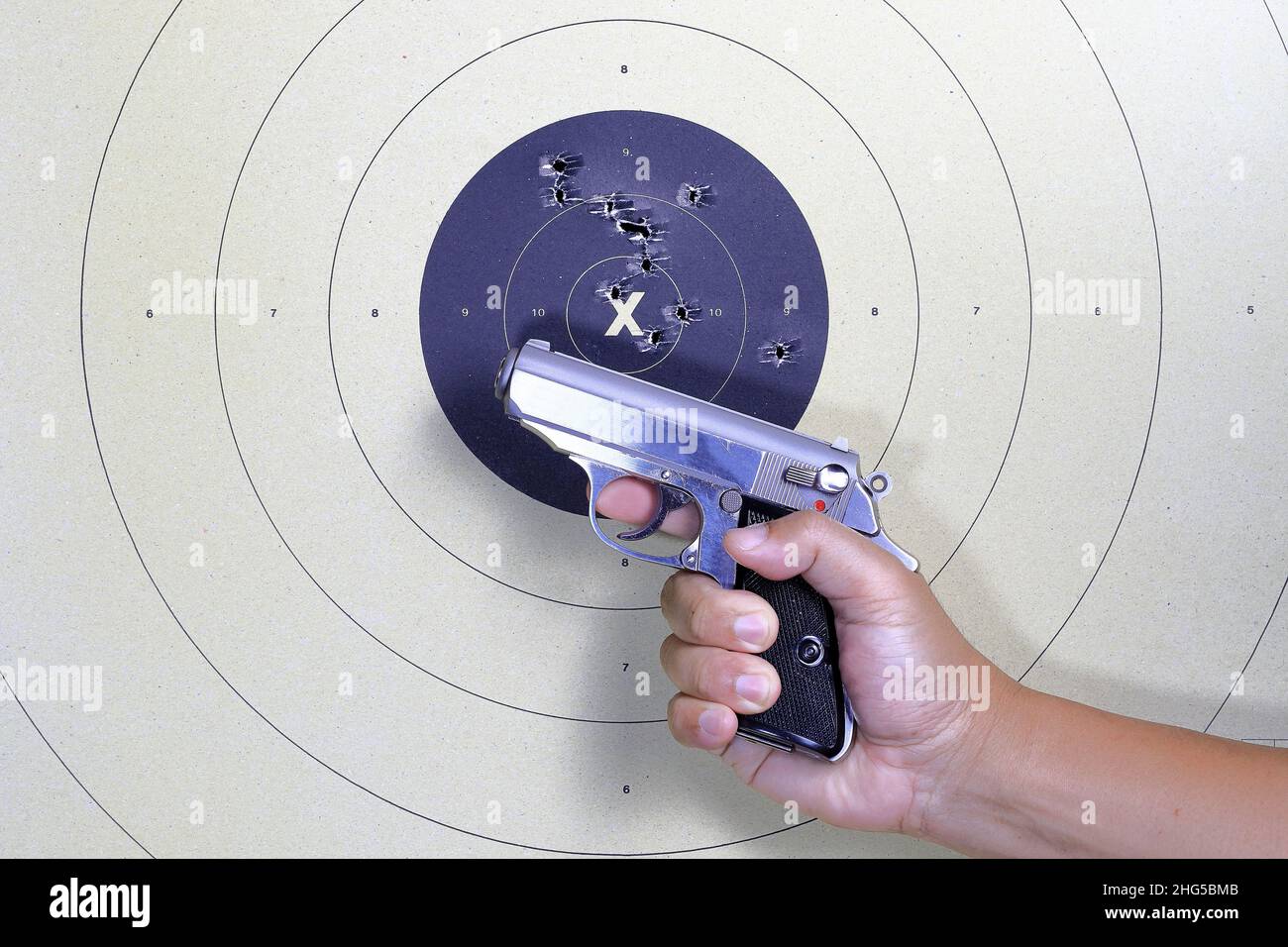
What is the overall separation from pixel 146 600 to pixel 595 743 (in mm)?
812

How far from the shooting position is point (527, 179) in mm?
1640

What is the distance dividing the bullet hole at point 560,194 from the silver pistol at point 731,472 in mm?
315

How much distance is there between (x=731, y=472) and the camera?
4.79ft

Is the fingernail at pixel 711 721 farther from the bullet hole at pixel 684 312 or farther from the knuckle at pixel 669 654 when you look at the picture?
the bullet hole at pixel 684 312

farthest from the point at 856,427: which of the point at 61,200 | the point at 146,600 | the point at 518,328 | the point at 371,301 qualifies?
the point at 61,200

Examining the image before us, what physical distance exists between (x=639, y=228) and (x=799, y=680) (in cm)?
79

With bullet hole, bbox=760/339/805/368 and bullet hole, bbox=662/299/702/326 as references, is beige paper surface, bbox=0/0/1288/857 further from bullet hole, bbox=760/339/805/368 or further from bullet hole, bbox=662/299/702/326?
bullet hole, bbox=662/299/702/326

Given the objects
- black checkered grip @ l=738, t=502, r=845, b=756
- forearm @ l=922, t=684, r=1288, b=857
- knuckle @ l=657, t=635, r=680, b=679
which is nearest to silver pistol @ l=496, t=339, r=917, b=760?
black checkered grip @ l=738, t=502, r=845, b=756

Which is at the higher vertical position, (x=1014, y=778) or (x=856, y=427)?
(x=856, y=427)

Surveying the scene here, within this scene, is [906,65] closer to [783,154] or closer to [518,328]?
[783,154]

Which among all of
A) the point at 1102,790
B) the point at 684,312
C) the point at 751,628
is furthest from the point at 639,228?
the point at 1102,790

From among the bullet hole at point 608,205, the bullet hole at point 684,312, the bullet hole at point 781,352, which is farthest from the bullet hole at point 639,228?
the bullet hole at point 781,352

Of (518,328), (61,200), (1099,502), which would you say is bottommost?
(1099,502)

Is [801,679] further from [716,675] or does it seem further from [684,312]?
[684,312]
